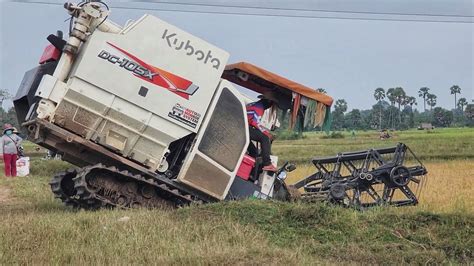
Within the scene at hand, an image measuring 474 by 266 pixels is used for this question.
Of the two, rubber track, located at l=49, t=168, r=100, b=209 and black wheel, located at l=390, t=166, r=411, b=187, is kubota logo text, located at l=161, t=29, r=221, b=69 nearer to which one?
rubber track, located at l=49, t=168, r=100, b=209

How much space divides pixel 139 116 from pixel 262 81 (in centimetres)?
234

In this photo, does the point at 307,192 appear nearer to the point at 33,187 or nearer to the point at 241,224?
the point at 241,224

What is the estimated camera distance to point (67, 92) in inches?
334

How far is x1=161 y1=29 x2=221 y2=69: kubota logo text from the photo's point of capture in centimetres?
888

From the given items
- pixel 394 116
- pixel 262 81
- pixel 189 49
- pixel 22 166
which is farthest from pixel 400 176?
pixel 394 116

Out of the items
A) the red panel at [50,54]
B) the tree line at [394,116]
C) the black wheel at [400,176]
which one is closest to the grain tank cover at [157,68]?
the red panel at [50,54]

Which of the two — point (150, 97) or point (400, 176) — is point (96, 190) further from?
point (400, 176)

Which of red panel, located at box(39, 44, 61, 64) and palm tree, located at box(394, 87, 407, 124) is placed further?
palm tree, located at box(394, 87, 407, 124)

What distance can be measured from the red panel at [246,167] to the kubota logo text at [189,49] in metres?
1.64

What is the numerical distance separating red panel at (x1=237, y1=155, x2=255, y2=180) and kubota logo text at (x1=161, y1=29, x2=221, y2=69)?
164 centimetres

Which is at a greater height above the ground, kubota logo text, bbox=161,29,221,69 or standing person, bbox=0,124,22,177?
kubota logo text, bbox=161,29,221,69

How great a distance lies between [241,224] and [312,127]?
3.61 m

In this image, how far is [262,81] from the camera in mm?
10031

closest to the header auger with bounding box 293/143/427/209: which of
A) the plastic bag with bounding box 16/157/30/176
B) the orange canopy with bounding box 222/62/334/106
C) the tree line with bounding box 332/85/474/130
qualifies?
the orange canopy with bounding box 222/62/334/106
